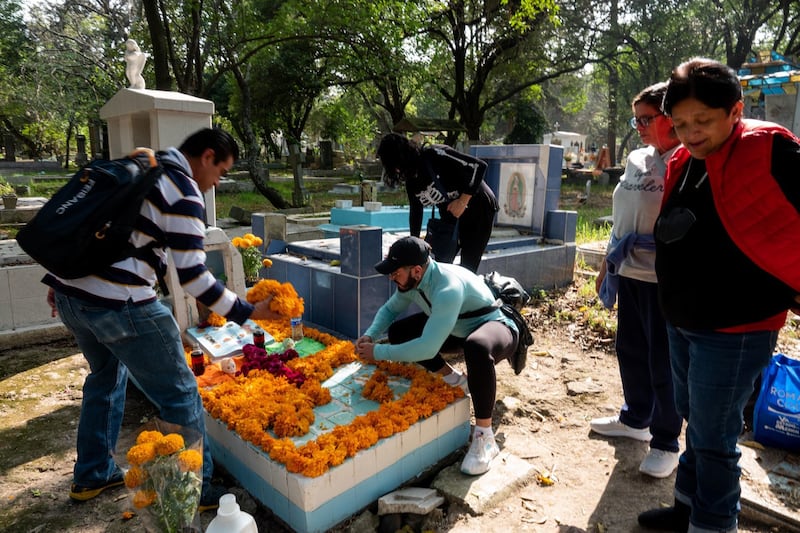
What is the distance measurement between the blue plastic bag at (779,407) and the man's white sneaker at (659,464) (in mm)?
627

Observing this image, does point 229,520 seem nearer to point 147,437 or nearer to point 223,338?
point 147,437

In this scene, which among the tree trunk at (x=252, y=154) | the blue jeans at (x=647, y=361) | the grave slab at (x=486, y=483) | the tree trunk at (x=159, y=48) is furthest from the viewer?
the tree trunk at (x=252, y=154)

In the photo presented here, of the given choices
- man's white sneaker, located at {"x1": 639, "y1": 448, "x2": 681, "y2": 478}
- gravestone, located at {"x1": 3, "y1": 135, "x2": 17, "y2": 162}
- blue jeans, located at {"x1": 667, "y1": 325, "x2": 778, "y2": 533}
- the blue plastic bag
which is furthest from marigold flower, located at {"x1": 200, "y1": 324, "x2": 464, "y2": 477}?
gravestone, located at {"x1": 3, "y1": 135, "x2": 17, "y2": 162}

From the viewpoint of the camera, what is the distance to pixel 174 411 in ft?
8.16

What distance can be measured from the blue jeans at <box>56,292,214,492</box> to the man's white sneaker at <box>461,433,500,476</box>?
4.70ft

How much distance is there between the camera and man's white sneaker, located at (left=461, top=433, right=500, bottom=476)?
3.04m

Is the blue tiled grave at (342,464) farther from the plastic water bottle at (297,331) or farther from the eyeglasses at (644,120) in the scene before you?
the eyeglasses at (644,120)

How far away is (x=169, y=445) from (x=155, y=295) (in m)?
0.79

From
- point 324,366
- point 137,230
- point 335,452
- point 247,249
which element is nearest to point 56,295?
point 137,230

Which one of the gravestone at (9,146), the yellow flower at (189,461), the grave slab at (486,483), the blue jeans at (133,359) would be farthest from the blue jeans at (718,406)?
the gravestone at (9,146)

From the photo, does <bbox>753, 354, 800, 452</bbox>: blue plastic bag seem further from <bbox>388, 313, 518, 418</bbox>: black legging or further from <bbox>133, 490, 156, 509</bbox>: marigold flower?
<bbox>133, 490, 156, 509</bbox>: marigold flower

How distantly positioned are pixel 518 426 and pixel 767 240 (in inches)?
93.7

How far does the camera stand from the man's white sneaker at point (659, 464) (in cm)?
307

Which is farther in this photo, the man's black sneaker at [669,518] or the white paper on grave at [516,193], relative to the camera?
the white paper on grave at [516,193]
